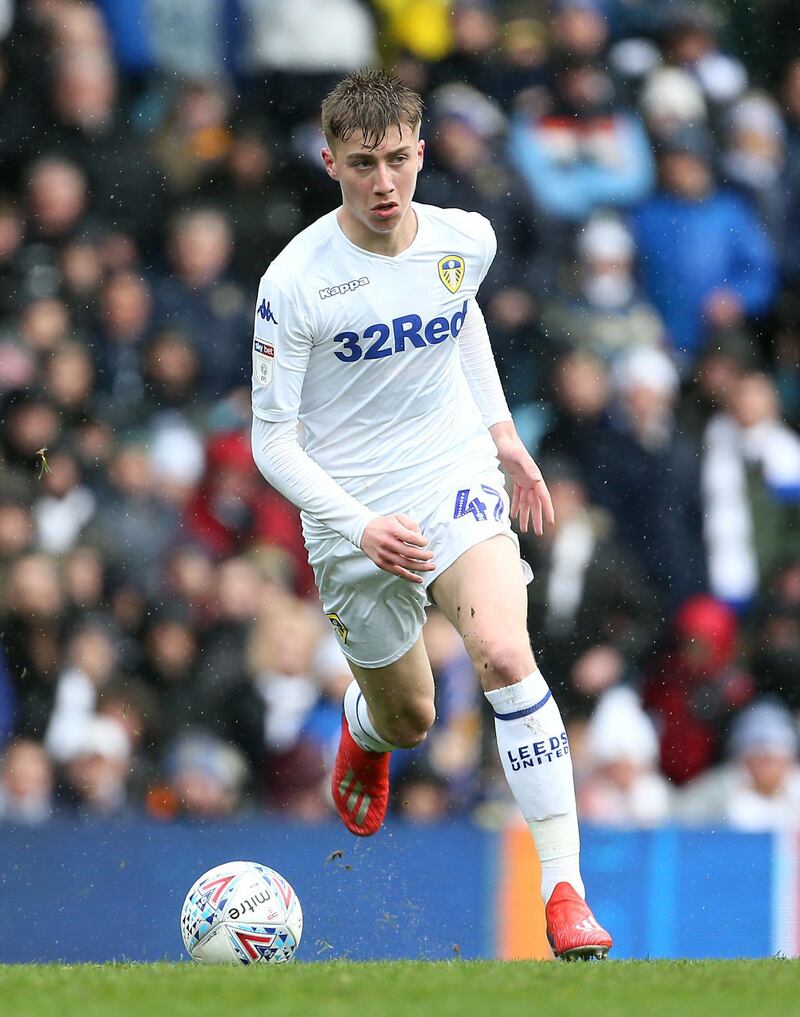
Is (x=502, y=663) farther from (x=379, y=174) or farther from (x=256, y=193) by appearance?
(x=256, y=193)

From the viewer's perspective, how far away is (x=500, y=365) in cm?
848

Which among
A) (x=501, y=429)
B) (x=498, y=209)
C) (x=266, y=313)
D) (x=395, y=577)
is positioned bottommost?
(x=395, y=577)

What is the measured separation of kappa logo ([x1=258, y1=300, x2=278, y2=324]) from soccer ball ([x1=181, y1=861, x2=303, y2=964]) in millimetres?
1620

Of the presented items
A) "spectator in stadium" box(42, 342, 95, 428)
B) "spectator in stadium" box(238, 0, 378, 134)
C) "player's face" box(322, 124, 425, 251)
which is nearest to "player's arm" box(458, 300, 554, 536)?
"player's face" box(322, 124, 425, 251)

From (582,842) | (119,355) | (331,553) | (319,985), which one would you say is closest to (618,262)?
(119,355)

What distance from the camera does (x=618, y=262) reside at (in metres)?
8.77

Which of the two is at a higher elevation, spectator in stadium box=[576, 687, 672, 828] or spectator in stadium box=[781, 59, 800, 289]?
spectator in stadium box=[781, 59, 800, 289]

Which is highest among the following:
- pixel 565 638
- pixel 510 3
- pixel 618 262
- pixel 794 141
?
pixel 510 3

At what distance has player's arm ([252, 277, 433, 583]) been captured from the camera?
4777mm

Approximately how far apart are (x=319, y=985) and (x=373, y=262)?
207 centimetres

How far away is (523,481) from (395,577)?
51cm

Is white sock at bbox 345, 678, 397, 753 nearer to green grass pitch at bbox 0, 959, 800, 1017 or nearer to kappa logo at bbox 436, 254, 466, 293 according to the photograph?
green grass pitch at bbox 0, 959, 800, 1017

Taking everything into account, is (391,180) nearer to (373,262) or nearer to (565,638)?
(373,262)

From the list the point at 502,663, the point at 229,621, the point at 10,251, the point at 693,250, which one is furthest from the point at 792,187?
the point at 502,663
